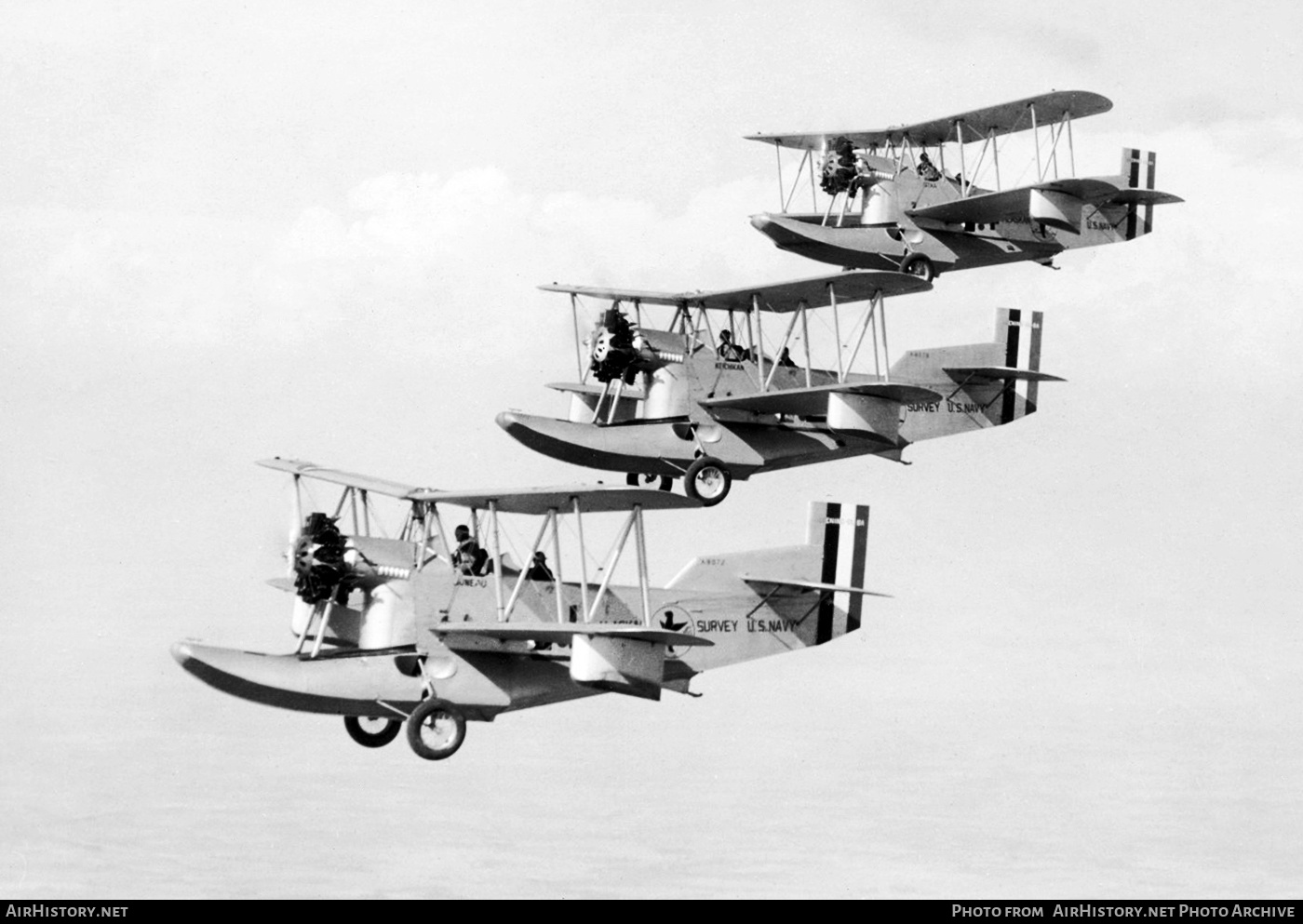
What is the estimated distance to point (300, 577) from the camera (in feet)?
88.3

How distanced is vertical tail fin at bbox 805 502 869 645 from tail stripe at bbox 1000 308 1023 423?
161 inches

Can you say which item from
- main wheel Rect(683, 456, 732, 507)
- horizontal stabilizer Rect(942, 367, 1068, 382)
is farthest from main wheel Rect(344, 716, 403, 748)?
horizontal stabilizer Rect(942, 367, 1068, 382)

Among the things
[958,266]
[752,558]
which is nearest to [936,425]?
[958,266]

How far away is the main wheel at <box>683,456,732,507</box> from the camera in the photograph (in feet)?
101

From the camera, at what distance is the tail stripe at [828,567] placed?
30344mm

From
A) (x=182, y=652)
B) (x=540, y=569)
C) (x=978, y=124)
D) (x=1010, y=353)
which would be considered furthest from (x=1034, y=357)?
(x=182, y=652)

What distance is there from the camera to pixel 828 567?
30.5m

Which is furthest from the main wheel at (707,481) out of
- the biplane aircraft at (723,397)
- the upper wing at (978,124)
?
the upper wing at (978,124)

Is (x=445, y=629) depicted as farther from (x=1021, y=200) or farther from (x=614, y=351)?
(x=1021, y=200)

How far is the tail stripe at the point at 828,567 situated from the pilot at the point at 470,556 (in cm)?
475

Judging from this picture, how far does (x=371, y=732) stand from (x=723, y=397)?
631cm

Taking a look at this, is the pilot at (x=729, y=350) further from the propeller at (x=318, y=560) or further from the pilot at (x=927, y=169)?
the propeller at (x=318, y=560)
